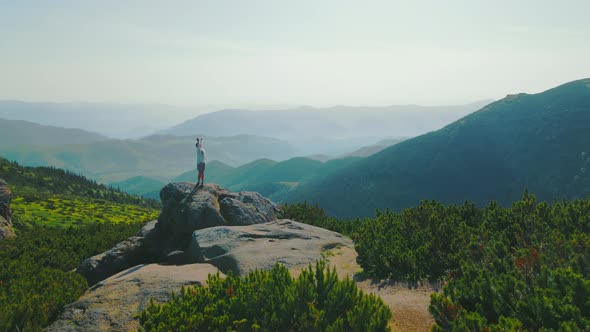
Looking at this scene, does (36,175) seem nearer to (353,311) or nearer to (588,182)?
(353,311)

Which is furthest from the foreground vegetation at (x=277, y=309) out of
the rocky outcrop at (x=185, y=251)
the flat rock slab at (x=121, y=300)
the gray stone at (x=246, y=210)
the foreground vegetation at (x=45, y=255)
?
the gray stone at (x=246, y=210)

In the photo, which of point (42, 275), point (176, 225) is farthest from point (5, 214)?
point (42, 275)

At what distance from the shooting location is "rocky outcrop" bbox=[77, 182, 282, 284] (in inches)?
854

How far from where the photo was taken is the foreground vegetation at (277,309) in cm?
860

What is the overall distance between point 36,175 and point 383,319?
413 ft

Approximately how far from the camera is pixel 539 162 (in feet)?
632

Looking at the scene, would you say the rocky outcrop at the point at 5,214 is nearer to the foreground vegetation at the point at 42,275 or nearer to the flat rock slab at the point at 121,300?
the foreground vegetation at the point at 42,275

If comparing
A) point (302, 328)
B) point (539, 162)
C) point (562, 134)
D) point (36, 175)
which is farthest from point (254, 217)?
point (562, 134)

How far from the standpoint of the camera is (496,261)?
11.4m

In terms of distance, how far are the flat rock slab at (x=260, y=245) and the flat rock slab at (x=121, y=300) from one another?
250cm

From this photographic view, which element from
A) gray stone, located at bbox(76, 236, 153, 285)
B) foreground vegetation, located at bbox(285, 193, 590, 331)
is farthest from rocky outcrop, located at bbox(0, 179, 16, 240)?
foreground vegetation, located at bbox(285, 193, 590, 331)

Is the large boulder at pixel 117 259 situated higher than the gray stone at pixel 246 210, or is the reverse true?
the gray stone at pixel 246 210

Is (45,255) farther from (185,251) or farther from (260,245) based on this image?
(260,245)

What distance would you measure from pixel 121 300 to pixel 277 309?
629 cm
